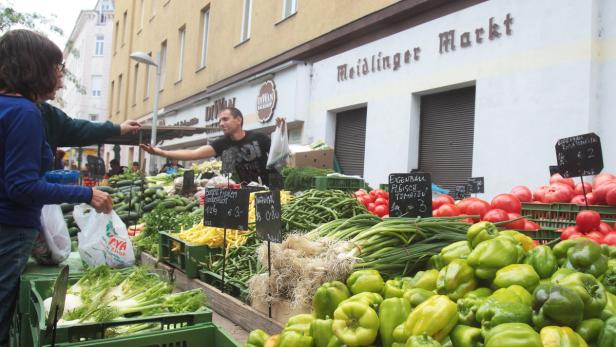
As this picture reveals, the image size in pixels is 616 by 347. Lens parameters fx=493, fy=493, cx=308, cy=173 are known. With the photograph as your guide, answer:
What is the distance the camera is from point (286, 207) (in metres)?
4.12

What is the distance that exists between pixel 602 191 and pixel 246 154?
387 cm

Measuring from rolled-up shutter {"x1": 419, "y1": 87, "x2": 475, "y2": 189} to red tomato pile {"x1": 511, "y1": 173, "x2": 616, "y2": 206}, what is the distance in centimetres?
392

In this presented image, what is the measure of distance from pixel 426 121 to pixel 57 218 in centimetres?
Result: 709

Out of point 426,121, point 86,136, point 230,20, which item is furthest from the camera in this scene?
point 230,20

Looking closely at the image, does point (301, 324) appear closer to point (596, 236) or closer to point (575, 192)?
point (596, 236)

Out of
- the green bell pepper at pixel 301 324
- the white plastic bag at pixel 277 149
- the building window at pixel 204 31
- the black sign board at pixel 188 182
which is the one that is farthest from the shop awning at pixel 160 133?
the green bell pepper at pixel 301 324

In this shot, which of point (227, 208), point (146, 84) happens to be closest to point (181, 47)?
point (146, 84)

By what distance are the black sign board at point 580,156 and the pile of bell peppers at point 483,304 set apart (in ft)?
6.25

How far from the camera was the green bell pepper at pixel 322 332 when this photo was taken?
1979mm

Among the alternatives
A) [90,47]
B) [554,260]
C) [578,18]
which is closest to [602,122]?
[578,18]

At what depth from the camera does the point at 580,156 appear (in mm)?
4113

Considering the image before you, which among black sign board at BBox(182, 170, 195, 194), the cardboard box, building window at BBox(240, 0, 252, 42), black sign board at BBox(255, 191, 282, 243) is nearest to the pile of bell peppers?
black sign board at BBox(255, 191, 282, 243)

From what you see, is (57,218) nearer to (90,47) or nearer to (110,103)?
(110,103)

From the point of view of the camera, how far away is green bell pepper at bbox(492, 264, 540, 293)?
77.8 inches
